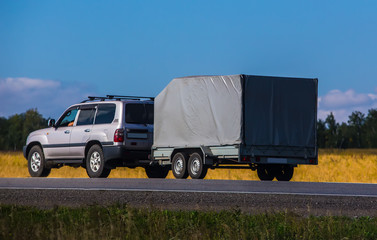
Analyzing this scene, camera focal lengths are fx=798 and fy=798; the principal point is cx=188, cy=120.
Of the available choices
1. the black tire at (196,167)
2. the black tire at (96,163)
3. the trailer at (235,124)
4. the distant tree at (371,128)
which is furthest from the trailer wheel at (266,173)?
the distant tree at (371,128)

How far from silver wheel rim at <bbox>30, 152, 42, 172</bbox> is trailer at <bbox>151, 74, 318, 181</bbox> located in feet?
12.1

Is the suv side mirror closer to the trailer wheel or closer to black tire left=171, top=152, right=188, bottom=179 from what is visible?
black tire left=171, top=152, right=188, bottom=179

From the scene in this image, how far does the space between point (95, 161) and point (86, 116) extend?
1338 mm

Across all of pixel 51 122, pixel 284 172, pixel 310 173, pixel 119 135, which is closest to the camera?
pixel 119 135

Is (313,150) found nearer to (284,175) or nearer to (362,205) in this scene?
(284,175)

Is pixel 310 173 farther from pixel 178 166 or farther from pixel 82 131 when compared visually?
pixel 82 131

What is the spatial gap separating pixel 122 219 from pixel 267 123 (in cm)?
1051

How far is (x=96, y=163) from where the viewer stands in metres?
21.2

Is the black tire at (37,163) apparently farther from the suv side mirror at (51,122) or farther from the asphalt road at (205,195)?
the asphalt road at (205,195)

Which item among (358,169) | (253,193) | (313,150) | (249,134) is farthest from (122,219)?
(358,169)

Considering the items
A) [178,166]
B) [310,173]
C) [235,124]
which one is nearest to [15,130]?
[310,173]

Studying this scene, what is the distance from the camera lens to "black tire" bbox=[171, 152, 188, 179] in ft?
68.6

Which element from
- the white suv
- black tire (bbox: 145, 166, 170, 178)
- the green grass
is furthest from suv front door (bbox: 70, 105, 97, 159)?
the green grass

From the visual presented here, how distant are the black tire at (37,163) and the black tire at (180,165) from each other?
409 cm
